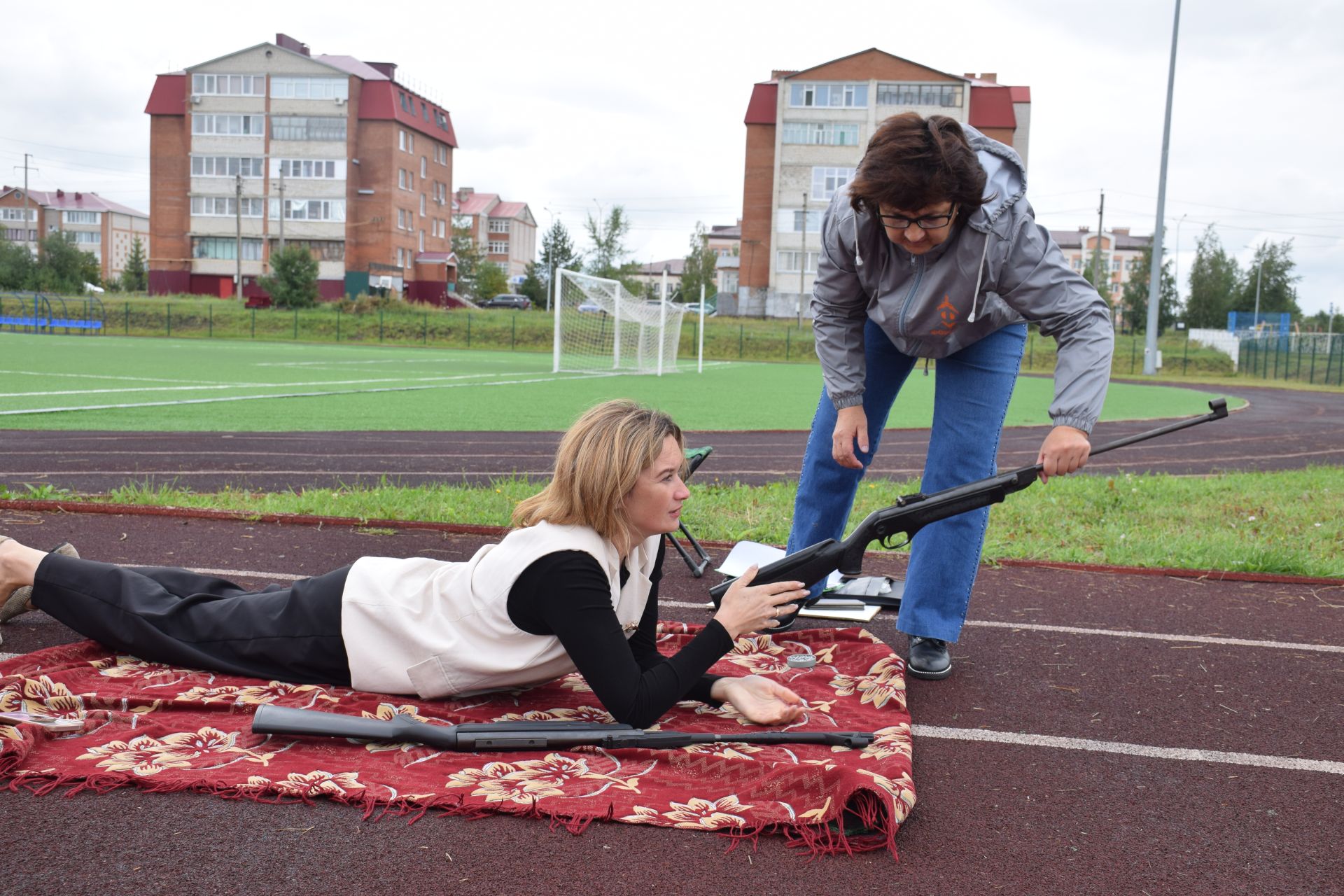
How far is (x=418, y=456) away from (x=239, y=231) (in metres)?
57.2

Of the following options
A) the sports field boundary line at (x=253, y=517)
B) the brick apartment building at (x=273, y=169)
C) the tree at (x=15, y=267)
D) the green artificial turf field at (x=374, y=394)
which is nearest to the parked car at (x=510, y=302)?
the brick apartment building at (x=273, y=169)

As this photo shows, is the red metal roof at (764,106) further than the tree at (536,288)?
No

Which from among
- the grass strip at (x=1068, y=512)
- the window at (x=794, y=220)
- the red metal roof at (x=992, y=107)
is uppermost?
the red metal roof at (x=992, y=107)

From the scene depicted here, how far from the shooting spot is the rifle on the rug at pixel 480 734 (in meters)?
2.91

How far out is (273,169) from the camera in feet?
222

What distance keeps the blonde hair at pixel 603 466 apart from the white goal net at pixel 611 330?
2387cm

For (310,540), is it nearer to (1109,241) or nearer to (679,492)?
Result: (679,492)

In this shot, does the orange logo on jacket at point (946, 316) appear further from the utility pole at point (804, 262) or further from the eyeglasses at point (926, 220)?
the utility pole at point (804, 262)

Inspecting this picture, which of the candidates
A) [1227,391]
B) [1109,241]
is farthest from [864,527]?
[1109,241]

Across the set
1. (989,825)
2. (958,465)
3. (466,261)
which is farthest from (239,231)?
(989,825)

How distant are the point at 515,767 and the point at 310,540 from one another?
337 centimetres

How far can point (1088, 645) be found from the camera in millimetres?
4285

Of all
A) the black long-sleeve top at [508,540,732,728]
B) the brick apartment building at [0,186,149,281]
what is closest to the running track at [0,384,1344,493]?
the black long-sleeve top at [508,540,732,728]

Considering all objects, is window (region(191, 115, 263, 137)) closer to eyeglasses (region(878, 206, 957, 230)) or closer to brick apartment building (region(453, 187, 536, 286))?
brick apartment building (region(453, 187, 536, 286))
